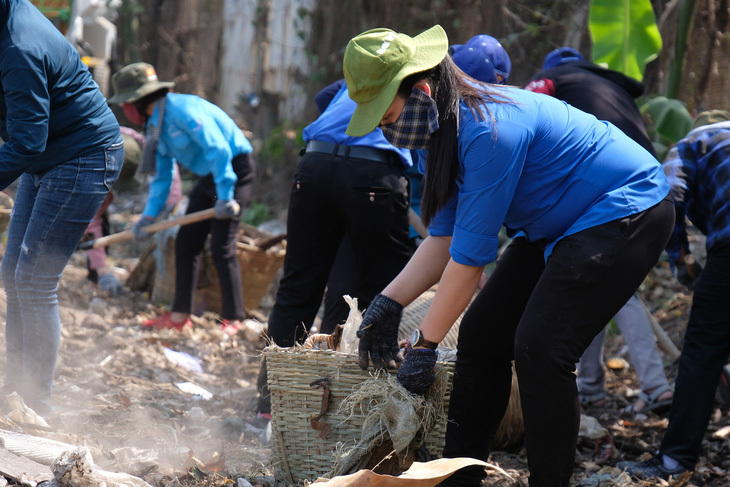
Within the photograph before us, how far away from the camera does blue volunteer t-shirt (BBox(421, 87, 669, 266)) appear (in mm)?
2322

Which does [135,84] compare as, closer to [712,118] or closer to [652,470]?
[712,118]

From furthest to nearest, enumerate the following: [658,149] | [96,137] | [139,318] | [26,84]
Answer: [139,318] → [658,149] → [96,137] → [26,84]

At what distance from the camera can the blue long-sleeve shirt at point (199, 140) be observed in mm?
5312

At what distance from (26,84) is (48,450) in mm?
1439

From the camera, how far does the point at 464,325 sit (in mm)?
2719

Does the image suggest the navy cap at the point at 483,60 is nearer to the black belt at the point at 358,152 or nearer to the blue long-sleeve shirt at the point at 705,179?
the black belt at the point at 358,152

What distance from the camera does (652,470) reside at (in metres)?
3.47

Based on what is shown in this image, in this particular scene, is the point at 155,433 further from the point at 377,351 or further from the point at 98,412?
the point at 377,351

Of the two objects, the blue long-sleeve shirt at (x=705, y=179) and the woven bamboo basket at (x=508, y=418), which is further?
the woven bamboo basket at (x=508, y=418)

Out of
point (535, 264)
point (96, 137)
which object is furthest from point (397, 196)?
point (96, 137)

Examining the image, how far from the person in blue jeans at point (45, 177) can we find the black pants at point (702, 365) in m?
2.84

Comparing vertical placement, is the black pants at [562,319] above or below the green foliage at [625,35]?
below

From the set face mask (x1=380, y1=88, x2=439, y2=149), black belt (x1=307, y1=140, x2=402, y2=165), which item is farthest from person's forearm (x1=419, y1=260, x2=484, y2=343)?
black belt (x1=307, y1=140, x2=402, y2=165)

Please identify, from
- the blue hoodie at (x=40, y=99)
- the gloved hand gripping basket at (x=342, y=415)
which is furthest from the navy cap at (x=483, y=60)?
the blue hoodie at (x=40, y=99)
